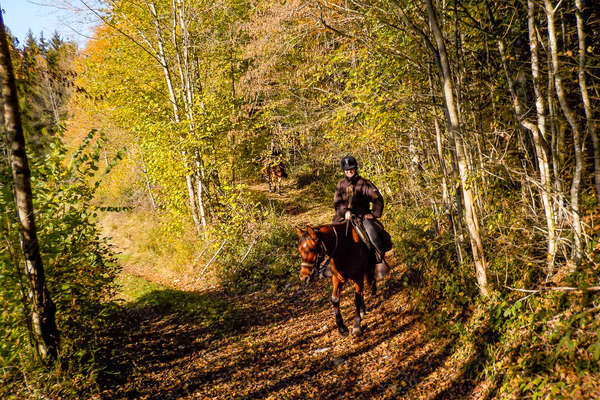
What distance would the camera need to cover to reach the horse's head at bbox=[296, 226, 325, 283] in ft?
18.4

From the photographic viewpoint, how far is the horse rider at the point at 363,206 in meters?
6.79

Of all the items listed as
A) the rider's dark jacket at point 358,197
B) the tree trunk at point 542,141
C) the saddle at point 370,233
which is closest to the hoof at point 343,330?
the saddle at point 370,233

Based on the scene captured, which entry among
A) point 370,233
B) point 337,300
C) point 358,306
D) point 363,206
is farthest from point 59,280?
point 363,206

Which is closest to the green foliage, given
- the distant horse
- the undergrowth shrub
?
the undergrowth shrub

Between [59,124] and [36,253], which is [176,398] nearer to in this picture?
[36,253]

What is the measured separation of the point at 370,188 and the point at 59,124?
5.74m

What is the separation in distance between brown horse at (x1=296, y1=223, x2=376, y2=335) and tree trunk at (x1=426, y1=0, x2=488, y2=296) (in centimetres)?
219

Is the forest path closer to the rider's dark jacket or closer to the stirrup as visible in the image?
the stirrup

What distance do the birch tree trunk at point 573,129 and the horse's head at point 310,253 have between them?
11.3 ft

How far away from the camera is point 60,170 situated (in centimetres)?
567

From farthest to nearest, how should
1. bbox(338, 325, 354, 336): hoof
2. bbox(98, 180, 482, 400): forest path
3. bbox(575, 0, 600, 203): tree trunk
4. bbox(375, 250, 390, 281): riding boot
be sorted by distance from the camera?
bbox(375, 250, 390, 281): riding boot → bbox(338, 325, 354, 336): hoof → bbox(98, 180, 482, 400): forest path → bbox(575, 0, 600, 203): tree trunk

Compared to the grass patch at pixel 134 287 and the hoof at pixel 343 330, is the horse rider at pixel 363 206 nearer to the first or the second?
the hoof at pixel 343 330

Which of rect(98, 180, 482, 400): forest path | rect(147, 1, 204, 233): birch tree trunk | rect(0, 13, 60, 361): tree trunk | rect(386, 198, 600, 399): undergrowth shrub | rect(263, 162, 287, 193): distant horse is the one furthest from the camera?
rect(263, 162, 287, 193): distant horse

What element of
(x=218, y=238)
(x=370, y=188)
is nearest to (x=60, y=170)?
(x=370, y=188)
